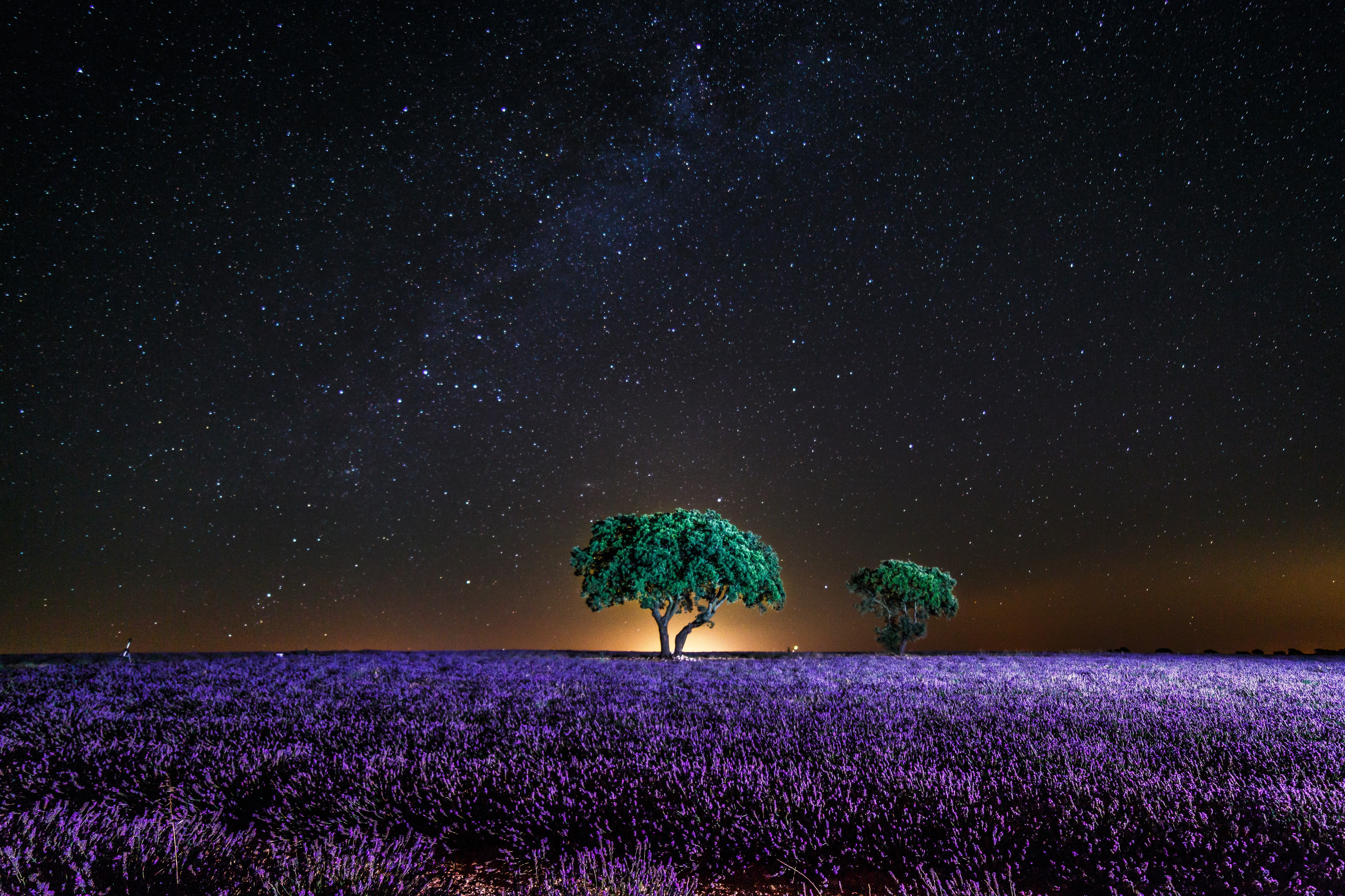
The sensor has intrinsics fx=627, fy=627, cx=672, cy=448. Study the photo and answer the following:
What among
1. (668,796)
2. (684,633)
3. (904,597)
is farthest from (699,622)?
(668,796)

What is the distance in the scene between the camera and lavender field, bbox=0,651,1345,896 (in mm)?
3061

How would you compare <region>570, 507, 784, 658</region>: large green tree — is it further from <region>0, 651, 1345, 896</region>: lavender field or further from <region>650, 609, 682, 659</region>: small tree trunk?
<region>0, 651, 1345, 896</region>: lavender field

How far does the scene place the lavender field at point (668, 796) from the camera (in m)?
3.06

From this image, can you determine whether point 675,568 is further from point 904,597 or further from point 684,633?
point 904,597

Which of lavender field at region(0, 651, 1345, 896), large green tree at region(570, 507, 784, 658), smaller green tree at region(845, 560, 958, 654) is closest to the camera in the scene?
lavender field at region(0, 651, 1345, 896)

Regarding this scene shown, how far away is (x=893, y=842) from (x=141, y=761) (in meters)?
5.95

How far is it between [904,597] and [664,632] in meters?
11.1

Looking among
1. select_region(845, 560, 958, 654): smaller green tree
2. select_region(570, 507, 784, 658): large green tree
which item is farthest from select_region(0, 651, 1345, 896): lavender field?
select_region(845, 560, 958, 654): smaller green tree

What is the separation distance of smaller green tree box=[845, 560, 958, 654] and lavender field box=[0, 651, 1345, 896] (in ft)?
63.0

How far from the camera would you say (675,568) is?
23.2 meters

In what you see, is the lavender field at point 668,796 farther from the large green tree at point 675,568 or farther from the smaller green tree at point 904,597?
the smaller green tree at point 904,597

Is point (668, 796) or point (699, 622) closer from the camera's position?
point (668, 796)

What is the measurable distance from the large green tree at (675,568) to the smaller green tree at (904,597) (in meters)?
5.18

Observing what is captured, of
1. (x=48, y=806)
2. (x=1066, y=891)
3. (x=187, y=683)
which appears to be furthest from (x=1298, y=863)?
(x=187, y=683)
